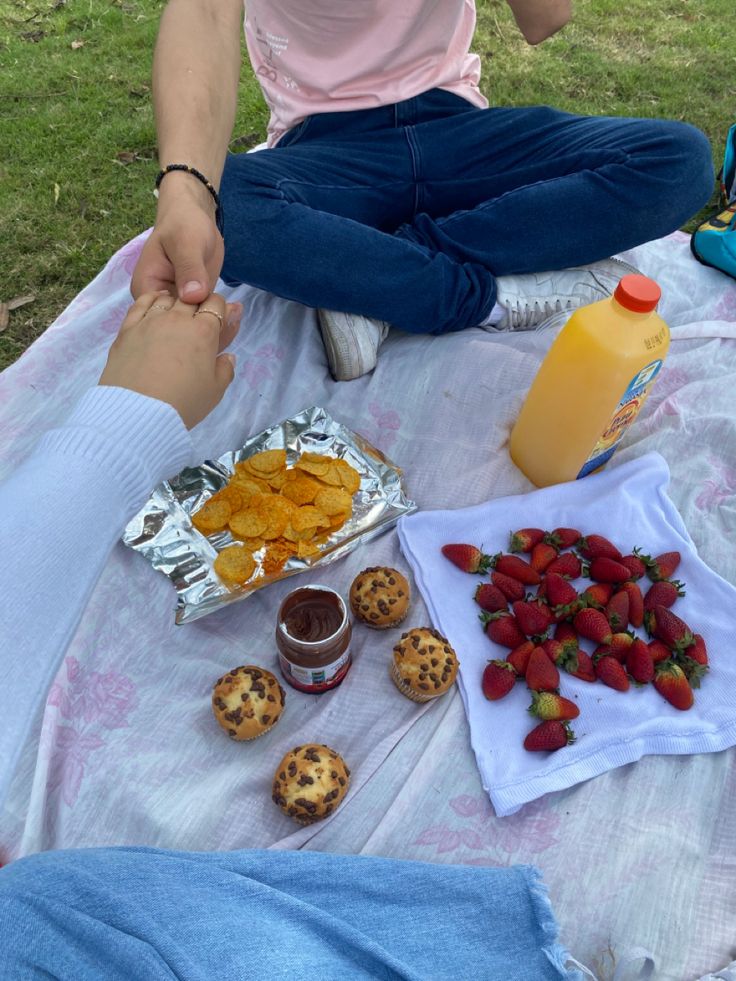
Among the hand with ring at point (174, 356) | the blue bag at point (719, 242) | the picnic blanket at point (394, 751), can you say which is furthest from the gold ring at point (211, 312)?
the blue bag at point (719, 242)

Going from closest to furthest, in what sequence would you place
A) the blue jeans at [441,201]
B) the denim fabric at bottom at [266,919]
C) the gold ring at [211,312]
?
1. the denim fabric at bottom at [266,919]
2. the gold ring at [211,312]
3. the blue jeans at [441,201]

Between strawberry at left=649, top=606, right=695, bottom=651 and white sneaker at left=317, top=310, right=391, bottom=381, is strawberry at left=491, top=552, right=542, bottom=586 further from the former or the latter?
white sneaker at left=317, top=310, right=391, bottom=381

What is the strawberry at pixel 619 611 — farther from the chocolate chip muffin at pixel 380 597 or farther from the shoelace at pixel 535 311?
the shoelace at pixel 535 311

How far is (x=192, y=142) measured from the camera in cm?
138

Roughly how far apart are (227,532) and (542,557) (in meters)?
0.66

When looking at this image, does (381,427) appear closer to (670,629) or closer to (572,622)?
(572,622)

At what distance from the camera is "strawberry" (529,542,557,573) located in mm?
1416

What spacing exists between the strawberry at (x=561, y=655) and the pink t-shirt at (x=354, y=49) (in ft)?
4.71

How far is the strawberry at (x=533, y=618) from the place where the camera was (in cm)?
131

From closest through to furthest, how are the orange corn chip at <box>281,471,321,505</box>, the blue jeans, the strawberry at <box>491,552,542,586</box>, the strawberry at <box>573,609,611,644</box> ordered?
the strawberry at <box>573,609,611,644</box>, the strawberry at <box>491,552,542,586</box>, the orange corn chip at <box>281,471,321,505</box>, the blue jeans

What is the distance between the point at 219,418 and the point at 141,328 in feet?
2.26

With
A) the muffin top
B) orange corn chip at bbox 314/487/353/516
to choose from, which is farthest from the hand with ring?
the muffin top

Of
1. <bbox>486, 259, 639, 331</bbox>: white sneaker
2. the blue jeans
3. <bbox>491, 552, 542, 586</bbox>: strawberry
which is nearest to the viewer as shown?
<bbox>491, 552, 542, 586</bbox>: strawberry

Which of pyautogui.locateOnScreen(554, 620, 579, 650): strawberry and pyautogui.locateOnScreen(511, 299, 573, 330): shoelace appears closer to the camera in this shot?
pyautogui.locateOnScreen(554, 620, 579, 650): strawberry
